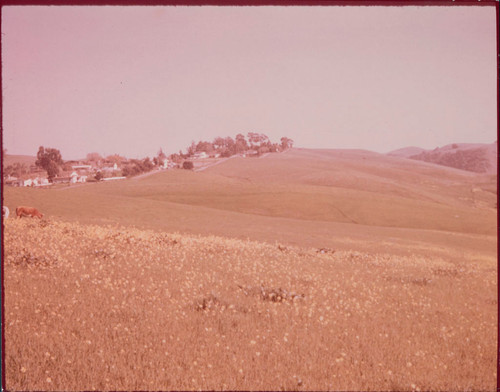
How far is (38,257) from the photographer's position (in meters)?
9.95

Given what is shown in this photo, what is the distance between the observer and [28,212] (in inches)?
434

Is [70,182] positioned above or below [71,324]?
above

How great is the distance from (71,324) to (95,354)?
987 millimetres

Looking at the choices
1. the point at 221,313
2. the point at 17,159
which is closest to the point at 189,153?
the point at 17,159

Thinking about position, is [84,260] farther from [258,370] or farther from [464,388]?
[464,388]

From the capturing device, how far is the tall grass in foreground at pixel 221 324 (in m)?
7.08

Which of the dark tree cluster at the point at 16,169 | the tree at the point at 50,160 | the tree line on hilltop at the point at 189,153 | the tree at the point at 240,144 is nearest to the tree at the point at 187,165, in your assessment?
the tree line on hilltop at the point at 189,153

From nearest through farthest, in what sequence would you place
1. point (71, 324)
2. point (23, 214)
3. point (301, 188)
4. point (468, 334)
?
point (71, 324) < point (468, 334) < point (23, 214) < point (301, 188)

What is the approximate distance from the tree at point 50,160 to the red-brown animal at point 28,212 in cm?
102

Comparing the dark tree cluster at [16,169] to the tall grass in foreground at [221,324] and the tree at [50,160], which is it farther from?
the tall grass in foreground at [221,324]

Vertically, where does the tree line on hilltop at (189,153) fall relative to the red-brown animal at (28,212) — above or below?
above

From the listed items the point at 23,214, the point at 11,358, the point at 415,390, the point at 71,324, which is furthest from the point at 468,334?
the point at 23,214

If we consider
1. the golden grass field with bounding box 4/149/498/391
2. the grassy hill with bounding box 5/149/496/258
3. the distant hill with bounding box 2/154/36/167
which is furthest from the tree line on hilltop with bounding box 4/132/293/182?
the golden grass field with bounding box 4/149/498/391

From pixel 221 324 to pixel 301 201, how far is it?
26269 millimetres
